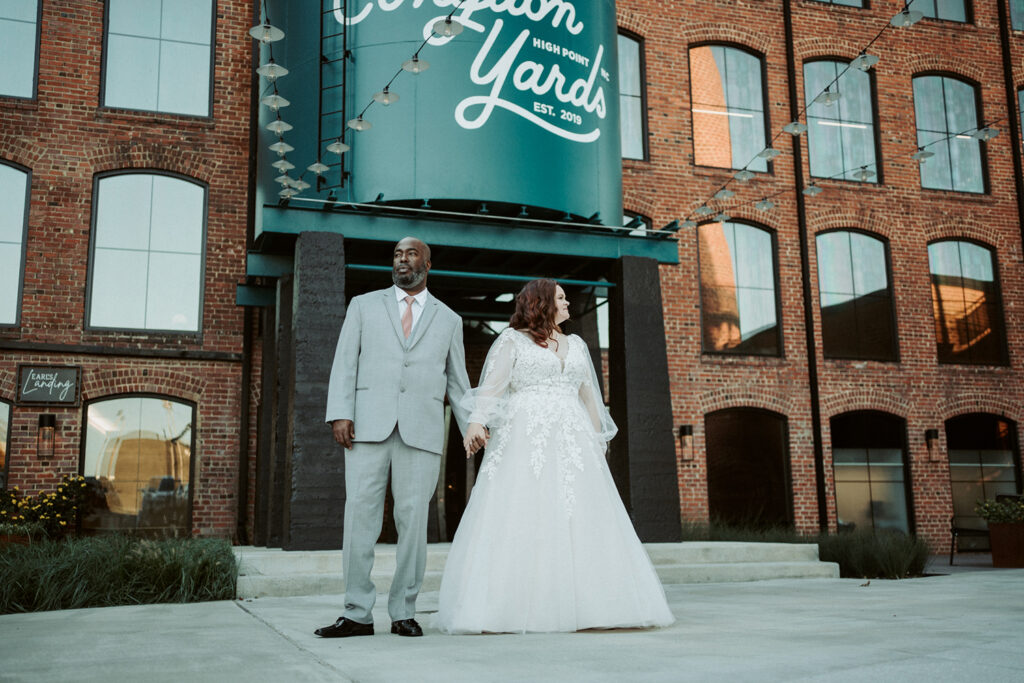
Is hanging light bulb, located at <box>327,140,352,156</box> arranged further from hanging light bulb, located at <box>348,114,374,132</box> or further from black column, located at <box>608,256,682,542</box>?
black column, located at <box>608,256,682,542</box>

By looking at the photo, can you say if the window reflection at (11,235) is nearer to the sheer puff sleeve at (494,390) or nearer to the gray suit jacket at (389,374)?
the gray suit jacket at (389,374)

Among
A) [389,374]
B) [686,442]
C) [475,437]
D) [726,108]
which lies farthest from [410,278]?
[726,108]

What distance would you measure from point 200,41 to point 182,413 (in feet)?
17.0

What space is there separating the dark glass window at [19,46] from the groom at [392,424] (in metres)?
9.46

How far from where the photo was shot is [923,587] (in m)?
7.43

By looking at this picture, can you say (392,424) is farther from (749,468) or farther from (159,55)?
(749,468)

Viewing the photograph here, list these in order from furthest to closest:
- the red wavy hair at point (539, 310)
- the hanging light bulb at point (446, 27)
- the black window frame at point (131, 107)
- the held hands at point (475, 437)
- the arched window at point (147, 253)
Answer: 1. the black window frame at point (131, 107)
2. the arched window at point (147, 253)
3. the hanging light bulb at point (446, 27)
4. the red wavy hair at point (539, 310)
5. the held hands at point (475, 437)

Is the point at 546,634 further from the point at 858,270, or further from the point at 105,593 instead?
the point at 858,270

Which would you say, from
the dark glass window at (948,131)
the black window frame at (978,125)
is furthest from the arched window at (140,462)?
the dark glass window at (948,131)

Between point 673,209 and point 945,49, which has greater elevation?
point 945,49

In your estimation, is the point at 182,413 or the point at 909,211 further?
the point at 909,211

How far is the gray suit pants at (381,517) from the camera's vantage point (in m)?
4.49

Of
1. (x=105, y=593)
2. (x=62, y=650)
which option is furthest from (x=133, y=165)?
(x=62, y=650)

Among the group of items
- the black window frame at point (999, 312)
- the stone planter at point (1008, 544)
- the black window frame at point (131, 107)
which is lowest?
the stone planter at point (1008, 544)
